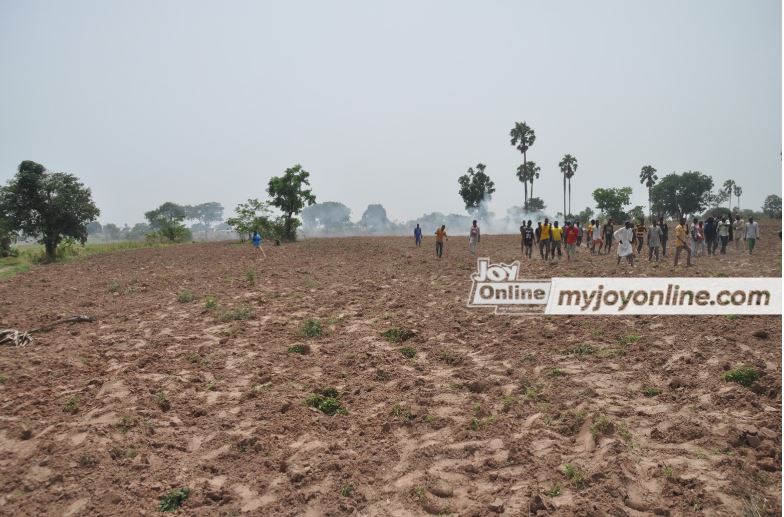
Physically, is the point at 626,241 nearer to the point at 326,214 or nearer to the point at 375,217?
the point at 375,217

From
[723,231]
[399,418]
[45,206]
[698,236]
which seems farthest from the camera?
[45,206]

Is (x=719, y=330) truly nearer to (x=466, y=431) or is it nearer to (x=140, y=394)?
(x=466, y=431)

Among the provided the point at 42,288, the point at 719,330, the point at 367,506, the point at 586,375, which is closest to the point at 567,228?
the point at 719,330

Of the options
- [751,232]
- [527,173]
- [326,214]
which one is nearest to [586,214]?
[527,173]

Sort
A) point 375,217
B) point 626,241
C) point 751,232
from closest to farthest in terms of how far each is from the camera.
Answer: point 626,241 < point 751,232 < point 375,217

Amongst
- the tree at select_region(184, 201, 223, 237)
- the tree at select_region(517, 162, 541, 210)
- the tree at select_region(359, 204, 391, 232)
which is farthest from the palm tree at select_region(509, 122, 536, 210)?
the tree at select_region(184, 201, 223, 237)

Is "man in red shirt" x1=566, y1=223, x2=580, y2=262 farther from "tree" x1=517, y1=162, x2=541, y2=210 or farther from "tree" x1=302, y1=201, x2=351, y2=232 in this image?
"tree" x1=302, y1=201, x2=351, y2=232

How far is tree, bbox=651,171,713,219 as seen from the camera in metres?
72.0

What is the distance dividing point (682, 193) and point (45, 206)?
7750 cm

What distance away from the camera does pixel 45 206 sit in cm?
3042

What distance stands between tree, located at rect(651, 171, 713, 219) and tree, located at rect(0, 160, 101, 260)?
71499 millimetres

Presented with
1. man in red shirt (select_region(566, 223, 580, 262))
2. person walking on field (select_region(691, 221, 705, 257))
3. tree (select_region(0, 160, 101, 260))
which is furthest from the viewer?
tree (select_region(0, 160, 101, 260))

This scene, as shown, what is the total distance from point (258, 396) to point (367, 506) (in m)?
2.86

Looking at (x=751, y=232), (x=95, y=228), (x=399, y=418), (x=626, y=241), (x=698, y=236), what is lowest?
(x=399, y=418)
